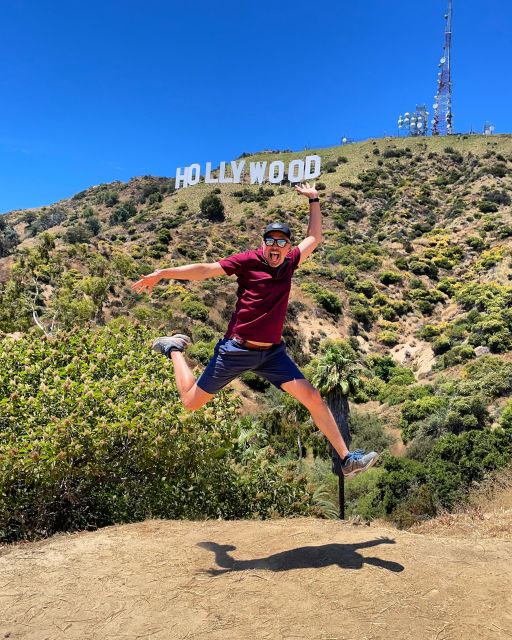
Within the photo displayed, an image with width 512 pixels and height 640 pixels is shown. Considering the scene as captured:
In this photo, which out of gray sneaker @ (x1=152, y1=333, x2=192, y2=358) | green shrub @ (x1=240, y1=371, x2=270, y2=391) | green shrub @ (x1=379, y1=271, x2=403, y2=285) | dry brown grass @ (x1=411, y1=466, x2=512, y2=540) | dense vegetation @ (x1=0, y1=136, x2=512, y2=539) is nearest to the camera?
gray sneaker @ (x1=152, y1=333, x2=192, y2=358)

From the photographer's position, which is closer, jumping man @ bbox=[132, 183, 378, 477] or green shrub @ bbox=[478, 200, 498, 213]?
jumping man @ bbox=[132, 183, 378, 477]

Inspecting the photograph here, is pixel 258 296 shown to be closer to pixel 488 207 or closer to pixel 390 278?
pixel 390 278

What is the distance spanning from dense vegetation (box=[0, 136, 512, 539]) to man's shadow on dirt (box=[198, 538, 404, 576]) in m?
2.76

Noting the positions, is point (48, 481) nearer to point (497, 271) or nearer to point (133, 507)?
point (133, 507)

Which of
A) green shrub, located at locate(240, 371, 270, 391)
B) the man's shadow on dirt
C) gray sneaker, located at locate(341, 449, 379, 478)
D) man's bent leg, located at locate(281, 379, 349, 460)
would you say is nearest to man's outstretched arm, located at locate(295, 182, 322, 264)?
man's bent leg, located at locate(281, 379, 349, 460)

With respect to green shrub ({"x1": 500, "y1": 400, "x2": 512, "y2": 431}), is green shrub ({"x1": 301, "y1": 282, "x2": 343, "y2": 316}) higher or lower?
higher

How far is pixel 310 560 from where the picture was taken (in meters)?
4.90

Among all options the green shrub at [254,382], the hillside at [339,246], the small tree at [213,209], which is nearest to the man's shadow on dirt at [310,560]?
the hillside at [339,246]

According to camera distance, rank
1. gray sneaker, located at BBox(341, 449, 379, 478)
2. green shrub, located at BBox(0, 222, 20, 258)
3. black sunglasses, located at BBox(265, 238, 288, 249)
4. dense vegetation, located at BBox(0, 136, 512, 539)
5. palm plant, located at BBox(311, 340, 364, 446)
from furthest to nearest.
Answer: green shrub, located at BBox(0, 222, 20, 258) < palm plant, located at BBox(311, 340, 364, 446) < dense vegetation, located at BBox(0, 136, 512, 539) < gray sneaker, located at BBox(341, 449, 379, 478) < black sunglasses, located at BBox(265, 238, 288, 249)

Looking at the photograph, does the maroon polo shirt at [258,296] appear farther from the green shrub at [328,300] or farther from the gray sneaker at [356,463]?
the green shrub at [328,300]

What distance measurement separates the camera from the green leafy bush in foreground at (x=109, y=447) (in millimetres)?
6938

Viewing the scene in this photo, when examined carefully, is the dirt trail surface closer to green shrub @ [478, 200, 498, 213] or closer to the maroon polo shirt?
the maroon polo shirt

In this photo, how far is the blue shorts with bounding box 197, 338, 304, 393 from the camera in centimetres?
462

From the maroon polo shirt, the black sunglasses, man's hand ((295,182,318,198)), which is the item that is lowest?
the maroon polo shirt
